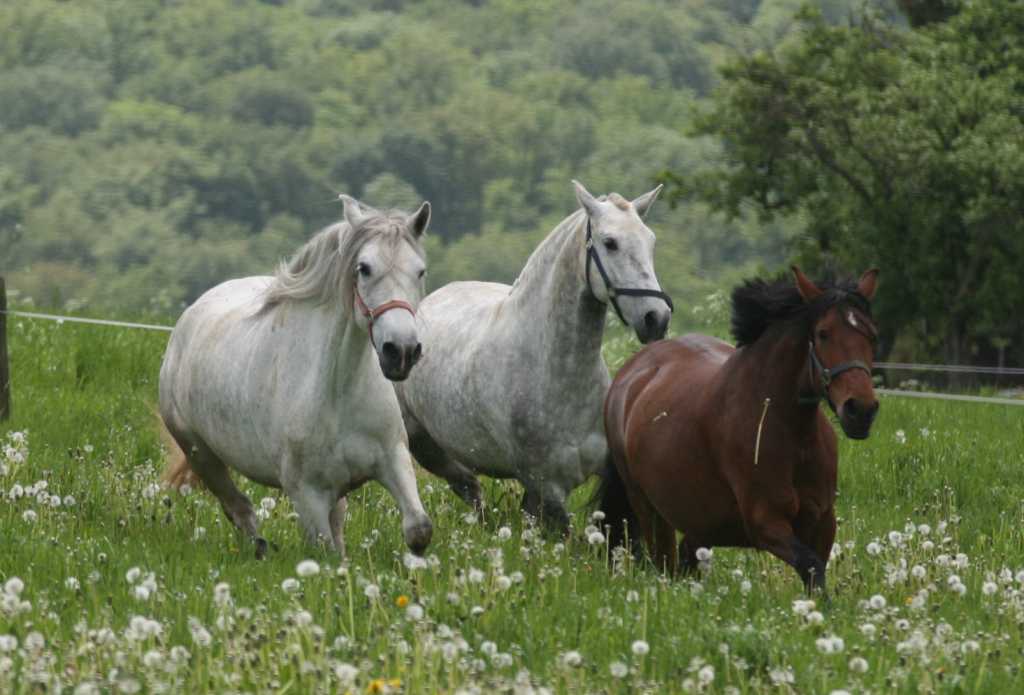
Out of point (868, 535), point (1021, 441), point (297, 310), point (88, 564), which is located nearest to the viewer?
point (88, 564)

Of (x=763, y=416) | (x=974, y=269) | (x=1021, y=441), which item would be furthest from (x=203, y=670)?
(x=974, y=269)

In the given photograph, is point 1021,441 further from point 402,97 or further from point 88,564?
point 402,97

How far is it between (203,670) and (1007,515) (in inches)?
288

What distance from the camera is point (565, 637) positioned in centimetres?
646

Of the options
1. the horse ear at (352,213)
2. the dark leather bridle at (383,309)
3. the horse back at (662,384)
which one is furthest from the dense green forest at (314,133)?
the dark leather bridle at (383,309)

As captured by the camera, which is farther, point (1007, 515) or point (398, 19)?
point (398, 19)

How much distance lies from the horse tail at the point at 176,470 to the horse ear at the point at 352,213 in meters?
2.67

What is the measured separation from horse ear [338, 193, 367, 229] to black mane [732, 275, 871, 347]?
1925 millimetres

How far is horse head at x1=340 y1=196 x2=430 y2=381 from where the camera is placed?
25.8 ft

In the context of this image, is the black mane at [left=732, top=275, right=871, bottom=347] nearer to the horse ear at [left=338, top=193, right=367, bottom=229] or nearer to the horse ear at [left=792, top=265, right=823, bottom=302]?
the horse ear at [left=792, top=265, right=823, bottom=302]

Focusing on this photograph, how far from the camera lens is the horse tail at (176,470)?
10695 mm

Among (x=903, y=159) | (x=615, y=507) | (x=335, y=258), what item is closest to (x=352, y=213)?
(x=335, y=258)

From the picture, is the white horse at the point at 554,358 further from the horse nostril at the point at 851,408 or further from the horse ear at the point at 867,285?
the horse nostril at the point at 851,408

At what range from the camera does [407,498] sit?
27.1ft
